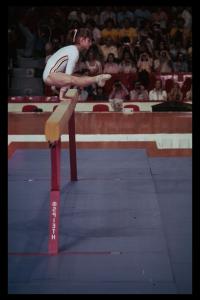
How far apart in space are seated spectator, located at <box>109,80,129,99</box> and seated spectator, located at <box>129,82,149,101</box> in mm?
131

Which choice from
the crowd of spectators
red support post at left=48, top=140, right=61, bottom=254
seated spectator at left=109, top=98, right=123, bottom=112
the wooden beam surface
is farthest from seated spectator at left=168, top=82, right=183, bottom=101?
red support post at left=48, top=140, right=61, bottom=254

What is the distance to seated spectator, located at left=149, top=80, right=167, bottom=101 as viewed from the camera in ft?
37.2

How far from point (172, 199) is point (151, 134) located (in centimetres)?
339

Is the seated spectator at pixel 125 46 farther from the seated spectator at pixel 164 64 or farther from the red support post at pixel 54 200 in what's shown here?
the red support post at pixel 54 200

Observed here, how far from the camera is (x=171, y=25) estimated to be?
13.4 metres

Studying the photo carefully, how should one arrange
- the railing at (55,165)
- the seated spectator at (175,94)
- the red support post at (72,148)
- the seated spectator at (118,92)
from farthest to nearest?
the seated spectator at (118,92)
the seated spectator at (175,94)
the red support post at (72,148)
the railing at (55,165)

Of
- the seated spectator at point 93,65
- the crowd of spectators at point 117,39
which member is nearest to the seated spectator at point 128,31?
the crowd of spectators at point 117,39

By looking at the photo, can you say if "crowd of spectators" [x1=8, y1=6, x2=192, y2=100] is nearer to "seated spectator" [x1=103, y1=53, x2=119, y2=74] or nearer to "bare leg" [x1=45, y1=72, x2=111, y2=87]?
"seated spectator" [x1=103, y1=53, x2=119, y2=74]

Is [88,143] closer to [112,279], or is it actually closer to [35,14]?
[112,279]

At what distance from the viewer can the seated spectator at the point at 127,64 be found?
39.4 ft

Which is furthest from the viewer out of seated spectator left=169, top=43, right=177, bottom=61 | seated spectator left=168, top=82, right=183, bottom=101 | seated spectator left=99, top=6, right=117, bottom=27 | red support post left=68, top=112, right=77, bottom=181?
seated spectator left=99, top=6, right=117, bottom=27

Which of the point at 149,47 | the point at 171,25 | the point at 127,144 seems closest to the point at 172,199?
the point at 127,144

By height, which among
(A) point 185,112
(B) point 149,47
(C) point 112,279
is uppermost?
(B) point 149,47

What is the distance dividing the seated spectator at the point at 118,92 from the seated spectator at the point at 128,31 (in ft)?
6.56
